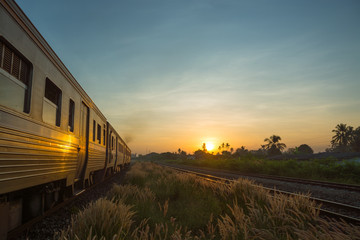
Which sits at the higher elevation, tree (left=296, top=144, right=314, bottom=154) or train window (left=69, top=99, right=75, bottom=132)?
tree (left=296, top=144, right=314, bottom=154)

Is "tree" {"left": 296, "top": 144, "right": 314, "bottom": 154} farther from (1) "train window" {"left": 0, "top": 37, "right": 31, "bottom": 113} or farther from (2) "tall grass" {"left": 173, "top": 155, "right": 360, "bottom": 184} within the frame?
(1) "train window" {"left": 0, "top": 37, "right": 31, "bottom": 113}

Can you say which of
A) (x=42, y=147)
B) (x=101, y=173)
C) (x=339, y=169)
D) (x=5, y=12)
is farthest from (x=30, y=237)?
(x=339, y=169)

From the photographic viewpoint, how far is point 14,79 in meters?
3.61

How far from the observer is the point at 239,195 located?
6.29 meters

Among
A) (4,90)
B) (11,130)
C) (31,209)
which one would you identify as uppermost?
(4,90)

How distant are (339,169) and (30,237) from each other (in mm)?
19899

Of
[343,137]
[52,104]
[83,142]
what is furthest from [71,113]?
[343,137]

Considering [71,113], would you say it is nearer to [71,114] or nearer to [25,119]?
[71,114]

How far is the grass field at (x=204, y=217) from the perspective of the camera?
2.98 metres

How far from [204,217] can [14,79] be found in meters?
4.47

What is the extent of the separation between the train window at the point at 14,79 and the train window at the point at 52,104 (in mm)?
773

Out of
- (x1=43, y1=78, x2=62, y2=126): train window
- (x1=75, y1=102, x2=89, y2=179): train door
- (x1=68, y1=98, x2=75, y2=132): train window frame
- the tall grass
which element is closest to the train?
(x1=43, y1=78, x2=62, y2=126): train window

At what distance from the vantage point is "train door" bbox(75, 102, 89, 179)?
7.53 m

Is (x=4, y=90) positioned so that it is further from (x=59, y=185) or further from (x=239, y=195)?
(x=239, y=195)
